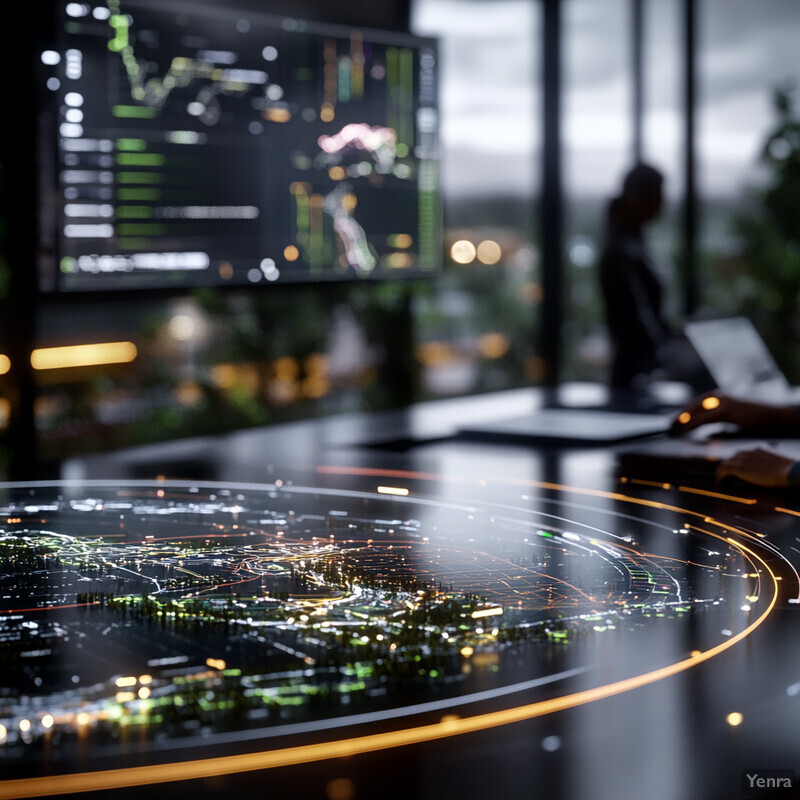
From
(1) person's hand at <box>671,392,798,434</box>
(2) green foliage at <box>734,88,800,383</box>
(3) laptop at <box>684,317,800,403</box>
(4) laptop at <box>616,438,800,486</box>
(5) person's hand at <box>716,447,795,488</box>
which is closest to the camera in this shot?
→ (5) person's hand at <box>716,447,795,488</box>

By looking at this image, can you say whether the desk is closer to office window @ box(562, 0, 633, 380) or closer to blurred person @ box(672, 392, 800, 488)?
blurred person @ box(672, 392, 800, 488)

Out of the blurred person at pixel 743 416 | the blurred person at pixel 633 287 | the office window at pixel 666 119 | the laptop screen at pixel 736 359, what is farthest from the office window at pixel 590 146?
the blurred person at pixel 743 416

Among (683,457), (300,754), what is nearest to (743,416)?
(683,457)

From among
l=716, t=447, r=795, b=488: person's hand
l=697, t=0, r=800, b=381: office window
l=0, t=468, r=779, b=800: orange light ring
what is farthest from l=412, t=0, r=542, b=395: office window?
l=0, t=468, r=779, b=800: orange light ring

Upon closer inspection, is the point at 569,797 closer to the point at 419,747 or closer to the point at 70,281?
the point at 419,747

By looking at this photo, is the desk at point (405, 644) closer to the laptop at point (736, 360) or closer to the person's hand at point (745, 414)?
the person's hand at point (745, 414)

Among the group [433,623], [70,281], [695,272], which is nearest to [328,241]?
[70,281]
